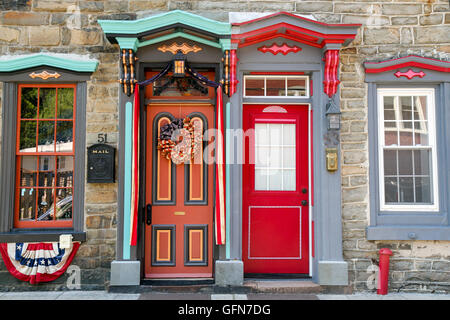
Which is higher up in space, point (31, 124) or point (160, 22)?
point (160, 22)

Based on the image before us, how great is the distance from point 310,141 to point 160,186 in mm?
2387

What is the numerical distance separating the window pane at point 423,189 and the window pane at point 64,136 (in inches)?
208

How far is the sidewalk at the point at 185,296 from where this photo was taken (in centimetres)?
507

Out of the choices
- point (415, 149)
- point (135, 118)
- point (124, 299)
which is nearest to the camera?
point (124, 299)

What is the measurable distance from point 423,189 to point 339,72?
2192mm

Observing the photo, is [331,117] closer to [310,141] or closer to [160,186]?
[310,141]

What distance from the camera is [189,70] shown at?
5395 millimetres

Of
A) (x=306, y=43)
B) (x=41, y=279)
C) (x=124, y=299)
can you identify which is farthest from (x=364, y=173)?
(x=41, y=279)

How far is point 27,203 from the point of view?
555cm

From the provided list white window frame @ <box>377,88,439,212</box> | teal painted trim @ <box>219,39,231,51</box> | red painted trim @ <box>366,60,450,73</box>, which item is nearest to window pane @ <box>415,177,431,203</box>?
white window frame @ <box>377,88,439,212</box>

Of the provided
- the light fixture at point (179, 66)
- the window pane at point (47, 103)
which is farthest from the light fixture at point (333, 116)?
the window pane at point (47, 103)

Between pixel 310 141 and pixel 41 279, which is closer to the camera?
pixel 41 279

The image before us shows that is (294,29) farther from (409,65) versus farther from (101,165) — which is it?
(101,165)

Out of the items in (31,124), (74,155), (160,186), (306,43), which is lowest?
(160,186)
